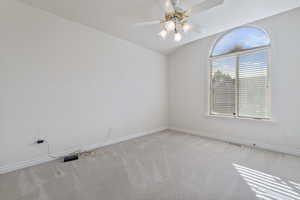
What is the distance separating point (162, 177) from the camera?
6.15ft

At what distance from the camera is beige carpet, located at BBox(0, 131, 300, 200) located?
1.55m

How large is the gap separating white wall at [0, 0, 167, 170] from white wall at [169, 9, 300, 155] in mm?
1469

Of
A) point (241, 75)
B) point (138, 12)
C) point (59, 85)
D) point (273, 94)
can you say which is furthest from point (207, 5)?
point (59, 85)

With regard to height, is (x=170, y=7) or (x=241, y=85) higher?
(x=170, y=7)

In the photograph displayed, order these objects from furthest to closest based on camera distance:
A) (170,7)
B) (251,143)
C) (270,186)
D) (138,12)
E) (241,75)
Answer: (241,75) → (251,143) → (138,12) → (170,7) → (270,186)

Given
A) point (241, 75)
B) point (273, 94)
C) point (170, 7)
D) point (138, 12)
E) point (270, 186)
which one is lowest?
point (270, 186)

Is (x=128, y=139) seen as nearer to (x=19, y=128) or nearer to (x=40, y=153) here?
(x=40, y=153)

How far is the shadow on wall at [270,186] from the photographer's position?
5.02 ft

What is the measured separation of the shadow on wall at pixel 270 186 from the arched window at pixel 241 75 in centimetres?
153

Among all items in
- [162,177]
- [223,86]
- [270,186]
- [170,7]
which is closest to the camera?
[270,186]

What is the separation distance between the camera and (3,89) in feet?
6.41

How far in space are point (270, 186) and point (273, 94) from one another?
1893 mm

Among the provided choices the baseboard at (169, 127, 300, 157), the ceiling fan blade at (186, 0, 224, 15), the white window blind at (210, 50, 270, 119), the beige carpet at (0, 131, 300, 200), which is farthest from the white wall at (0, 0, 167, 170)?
the white window blind at (210, 50, 270, 119)

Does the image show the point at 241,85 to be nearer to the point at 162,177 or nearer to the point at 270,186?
the point at 270,186
